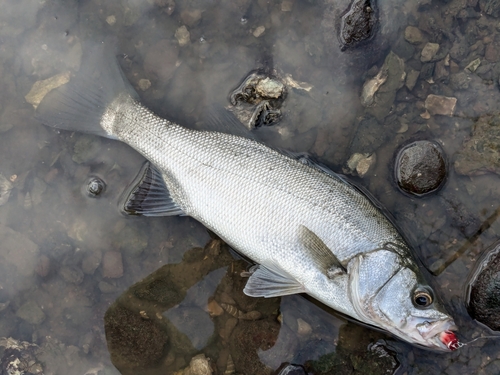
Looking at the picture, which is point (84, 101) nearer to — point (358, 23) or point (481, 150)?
point (358, 23)

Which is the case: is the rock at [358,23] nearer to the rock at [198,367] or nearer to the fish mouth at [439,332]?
the fish mouth at [439,332]

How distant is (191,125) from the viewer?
390 centimetres

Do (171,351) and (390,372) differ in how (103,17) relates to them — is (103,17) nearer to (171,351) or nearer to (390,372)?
(171,351)

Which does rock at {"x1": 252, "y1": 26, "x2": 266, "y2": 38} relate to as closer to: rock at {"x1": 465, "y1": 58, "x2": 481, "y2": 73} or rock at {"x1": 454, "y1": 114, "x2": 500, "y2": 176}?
rock at {"x1": 465, "y1": 58, "x2": 481, "y2": 73}

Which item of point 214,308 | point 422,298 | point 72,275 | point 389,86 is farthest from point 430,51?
point 72,275

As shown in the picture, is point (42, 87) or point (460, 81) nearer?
point (460, 81)

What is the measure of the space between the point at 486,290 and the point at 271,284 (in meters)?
1.78

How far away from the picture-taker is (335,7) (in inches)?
148

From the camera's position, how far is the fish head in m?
2.95

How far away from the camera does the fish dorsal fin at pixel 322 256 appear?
10.3ft

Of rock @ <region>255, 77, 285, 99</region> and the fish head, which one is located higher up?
rock @ <region>255, 77, 285, 99</region>

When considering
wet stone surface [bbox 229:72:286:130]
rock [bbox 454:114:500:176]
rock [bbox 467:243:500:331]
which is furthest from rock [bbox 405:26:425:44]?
rock [bbox 467:243:500:331]

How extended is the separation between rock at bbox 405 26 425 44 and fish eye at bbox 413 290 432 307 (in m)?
2.27

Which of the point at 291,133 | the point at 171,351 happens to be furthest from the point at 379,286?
the point at 171,351
